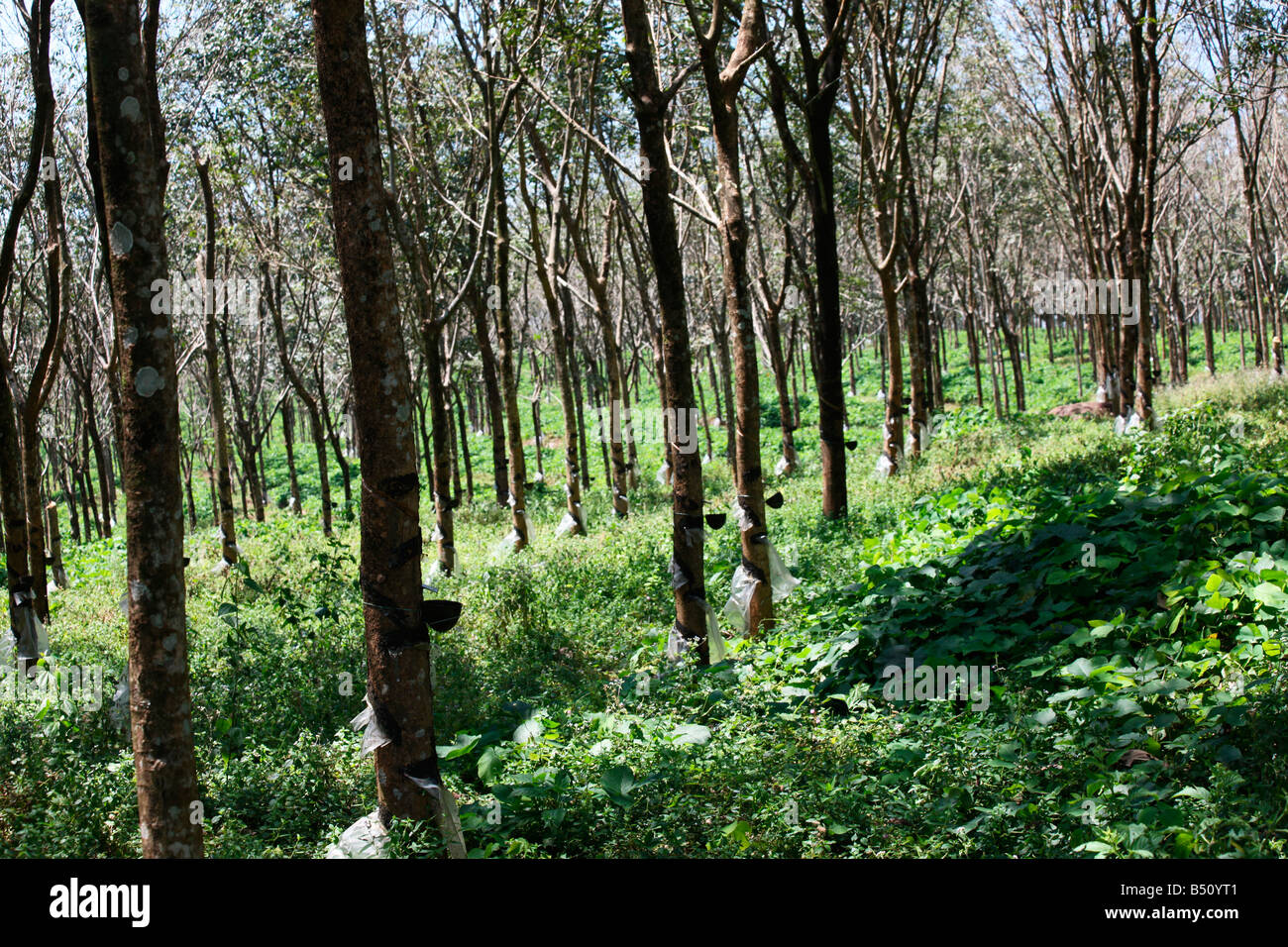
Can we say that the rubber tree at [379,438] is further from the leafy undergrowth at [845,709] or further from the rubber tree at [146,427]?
the rubber tree at [146,427]

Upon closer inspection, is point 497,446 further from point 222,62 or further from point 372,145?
point 372,145

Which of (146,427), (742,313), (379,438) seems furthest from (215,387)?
(146,427)

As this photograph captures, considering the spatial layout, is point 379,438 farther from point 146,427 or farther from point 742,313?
point 742,313

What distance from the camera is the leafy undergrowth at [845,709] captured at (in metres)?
3.88

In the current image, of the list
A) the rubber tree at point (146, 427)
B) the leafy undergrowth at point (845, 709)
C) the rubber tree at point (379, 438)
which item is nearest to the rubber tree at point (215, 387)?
the leafy undergrowth at point (845, 709)

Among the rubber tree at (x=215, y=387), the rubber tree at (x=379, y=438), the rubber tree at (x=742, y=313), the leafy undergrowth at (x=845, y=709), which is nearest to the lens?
the rubber tree at (x=379, y=438)

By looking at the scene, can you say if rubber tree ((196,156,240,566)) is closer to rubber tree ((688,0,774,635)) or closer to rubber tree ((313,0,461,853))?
rubber tree ((688,0,774,635))

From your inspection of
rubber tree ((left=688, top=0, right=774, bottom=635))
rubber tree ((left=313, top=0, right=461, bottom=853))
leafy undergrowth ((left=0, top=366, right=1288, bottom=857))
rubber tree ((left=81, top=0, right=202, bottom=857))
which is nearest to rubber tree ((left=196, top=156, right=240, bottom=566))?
leafy undergrowth ((left=0, top=366, right=1288, bottom=857))

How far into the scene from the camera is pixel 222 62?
1281cm

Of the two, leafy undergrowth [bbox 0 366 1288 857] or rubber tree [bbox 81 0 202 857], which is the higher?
rubber tree [bbox 81 0 202 857]

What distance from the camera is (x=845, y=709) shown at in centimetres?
548

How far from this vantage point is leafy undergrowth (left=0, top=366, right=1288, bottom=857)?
3885mm
